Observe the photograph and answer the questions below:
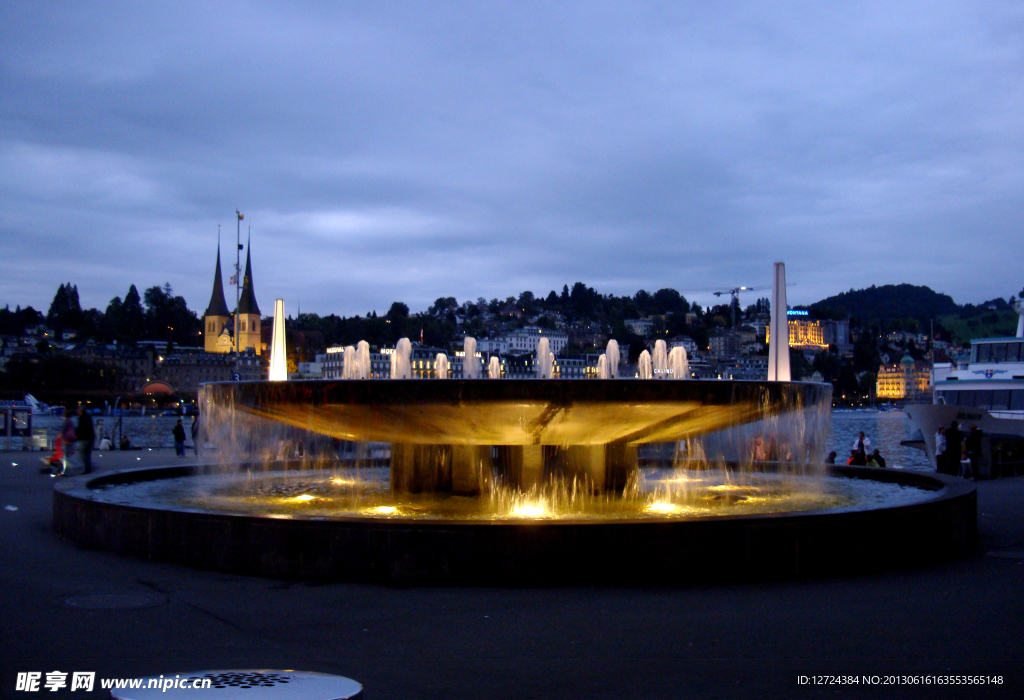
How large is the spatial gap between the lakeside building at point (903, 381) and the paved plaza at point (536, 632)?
14965 centimetres

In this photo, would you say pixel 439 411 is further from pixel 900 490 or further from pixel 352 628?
pixel 900 490

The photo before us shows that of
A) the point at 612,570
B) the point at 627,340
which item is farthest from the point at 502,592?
the point at 627,340

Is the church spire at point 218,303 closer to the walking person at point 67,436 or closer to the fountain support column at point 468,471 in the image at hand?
the walking person at point 67,436

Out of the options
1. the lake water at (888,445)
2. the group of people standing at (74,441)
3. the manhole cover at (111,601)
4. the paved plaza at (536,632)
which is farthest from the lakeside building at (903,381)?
the manhole cover at (111,601)

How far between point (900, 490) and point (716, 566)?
226 inches

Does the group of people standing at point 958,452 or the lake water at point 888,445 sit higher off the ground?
the group of people standing at point 958,452

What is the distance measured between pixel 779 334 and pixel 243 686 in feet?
33.0

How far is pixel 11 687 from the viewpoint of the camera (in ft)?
14.5

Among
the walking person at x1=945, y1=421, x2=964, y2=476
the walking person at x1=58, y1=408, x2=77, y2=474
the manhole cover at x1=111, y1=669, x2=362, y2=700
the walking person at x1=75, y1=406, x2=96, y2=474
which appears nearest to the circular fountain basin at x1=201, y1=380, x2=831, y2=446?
the manhole cover at x1=111, y1=669, x2=362, y2=700

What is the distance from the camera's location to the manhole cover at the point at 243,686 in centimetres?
369

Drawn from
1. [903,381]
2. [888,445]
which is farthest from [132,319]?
[888,445]

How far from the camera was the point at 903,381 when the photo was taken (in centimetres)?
16438

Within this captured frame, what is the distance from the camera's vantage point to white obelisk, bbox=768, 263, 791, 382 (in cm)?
1243

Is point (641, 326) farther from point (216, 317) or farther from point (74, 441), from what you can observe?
point (74, 441)
